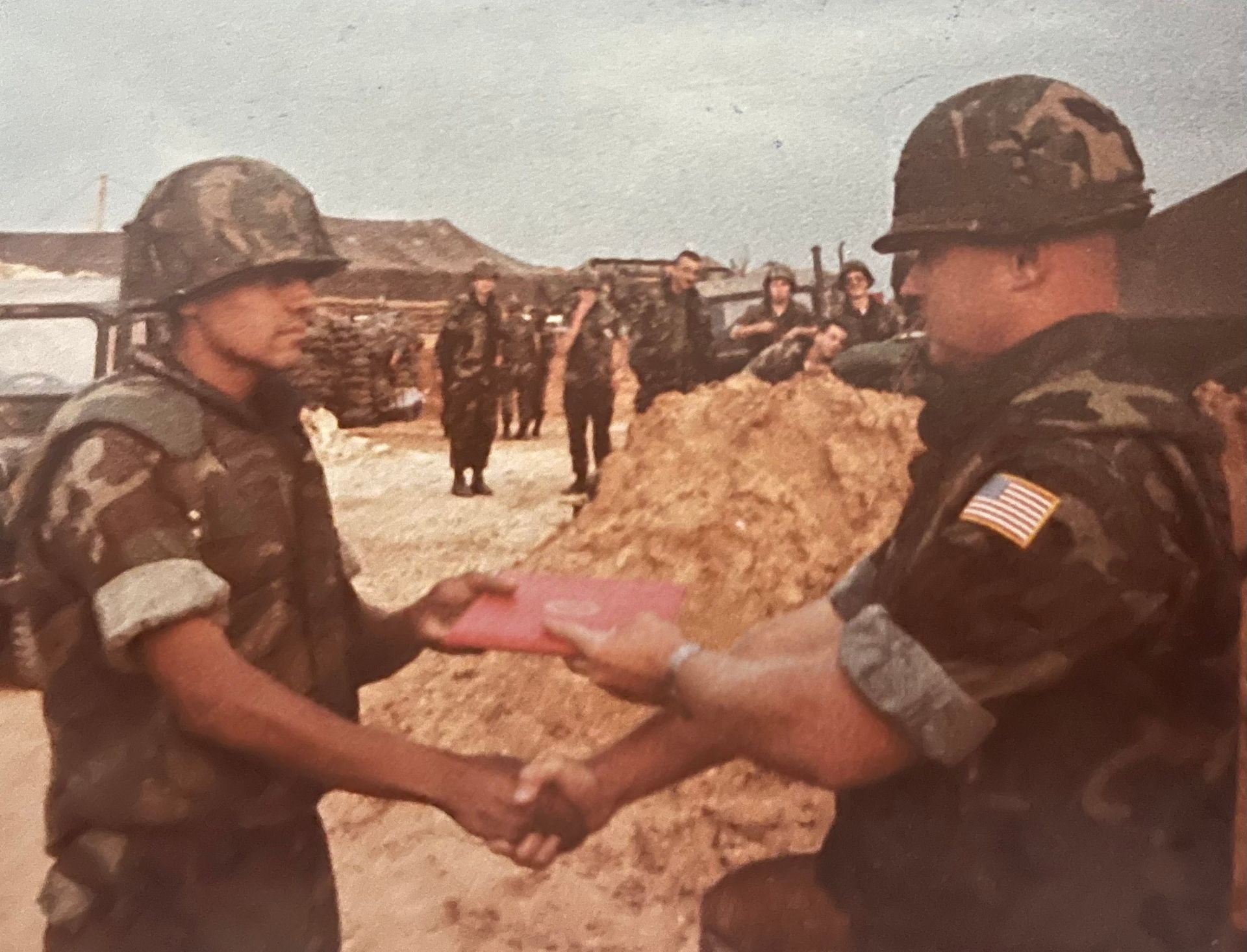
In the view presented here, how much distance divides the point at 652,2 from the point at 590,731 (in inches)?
58.4

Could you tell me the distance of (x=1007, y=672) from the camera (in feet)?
4.91

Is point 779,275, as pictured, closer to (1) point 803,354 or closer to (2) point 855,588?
(1) point 803,354

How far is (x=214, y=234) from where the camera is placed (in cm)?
174

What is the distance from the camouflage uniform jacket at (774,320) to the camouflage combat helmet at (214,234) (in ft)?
2.75

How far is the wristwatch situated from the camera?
1.70 m

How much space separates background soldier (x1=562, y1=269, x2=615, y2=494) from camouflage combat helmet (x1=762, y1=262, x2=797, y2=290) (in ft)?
1.08

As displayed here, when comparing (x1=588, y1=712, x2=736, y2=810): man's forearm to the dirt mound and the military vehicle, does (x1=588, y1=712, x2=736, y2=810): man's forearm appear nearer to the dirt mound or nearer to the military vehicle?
the dirt mound

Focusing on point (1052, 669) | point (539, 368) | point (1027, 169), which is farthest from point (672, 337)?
point (1052, 669)

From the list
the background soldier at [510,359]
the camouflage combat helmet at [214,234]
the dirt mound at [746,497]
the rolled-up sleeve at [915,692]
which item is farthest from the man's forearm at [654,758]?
the camouflage combat helmet at [214,234]

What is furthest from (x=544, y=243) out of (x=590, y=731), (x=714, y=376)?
(x=590, y=731)

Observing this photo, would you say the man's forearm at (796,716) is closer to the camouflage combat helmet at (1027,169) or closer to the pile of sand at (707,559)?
the pile of sand at (707,559)

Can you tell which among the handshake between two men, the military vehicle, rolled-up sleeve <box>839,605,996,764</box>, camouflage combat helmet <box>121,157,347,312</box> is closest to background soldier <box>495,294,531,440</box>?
camouflage combat helmet <box>121,157,347,312</box>

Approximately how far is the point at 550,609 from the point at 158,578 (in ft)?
2.24

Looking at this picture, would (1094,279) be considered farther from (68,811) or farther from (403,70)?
(68,811)
